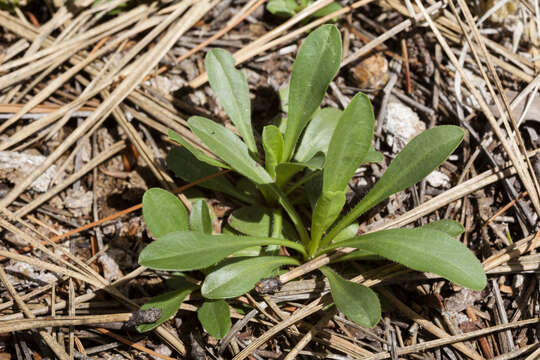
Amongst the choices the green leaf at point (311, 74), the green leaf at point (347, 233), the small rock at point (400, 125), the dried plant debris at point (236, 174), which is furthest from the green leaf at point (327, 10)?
the green leaf at point (347, 233)

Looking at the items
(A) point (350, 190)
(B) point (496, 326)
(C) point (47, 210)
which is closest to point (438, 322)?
(B) point (496, 326)

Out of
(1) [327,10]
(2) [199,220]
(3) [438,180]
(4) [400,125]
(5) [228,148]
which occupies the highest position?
(1) [327,10]

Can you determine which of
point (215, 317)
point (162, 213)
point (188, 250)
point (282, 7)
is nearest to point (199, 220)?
point (162, 213)

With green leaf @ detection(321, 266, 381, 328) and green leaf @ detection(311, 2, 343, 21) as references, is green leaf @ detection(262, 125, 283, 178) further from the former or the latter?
green leaf @ detection(311, 2, 343, 21)

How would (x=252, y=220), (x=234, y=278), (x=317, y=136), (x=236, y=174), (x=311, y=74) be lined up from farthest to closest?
(x=236, y=174) < (x=317, y=136) < (x=252, y=220) < (x=311, y=74) < (x=234, y=278)

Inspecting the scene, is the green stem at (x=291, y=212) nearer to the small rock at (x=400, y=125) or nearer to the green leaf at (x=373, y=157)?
the green leaf at (x=373, y=157)

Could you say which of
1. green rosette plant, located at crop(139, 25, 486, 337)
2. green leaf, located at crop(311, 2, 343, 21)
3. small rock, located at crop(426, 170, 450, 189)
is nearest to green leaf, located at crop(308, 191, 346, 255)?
green rosette plant, located at crop(139, 25, 486, 337)

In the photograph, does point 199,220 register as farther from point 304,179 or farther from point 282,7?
point 282,7
